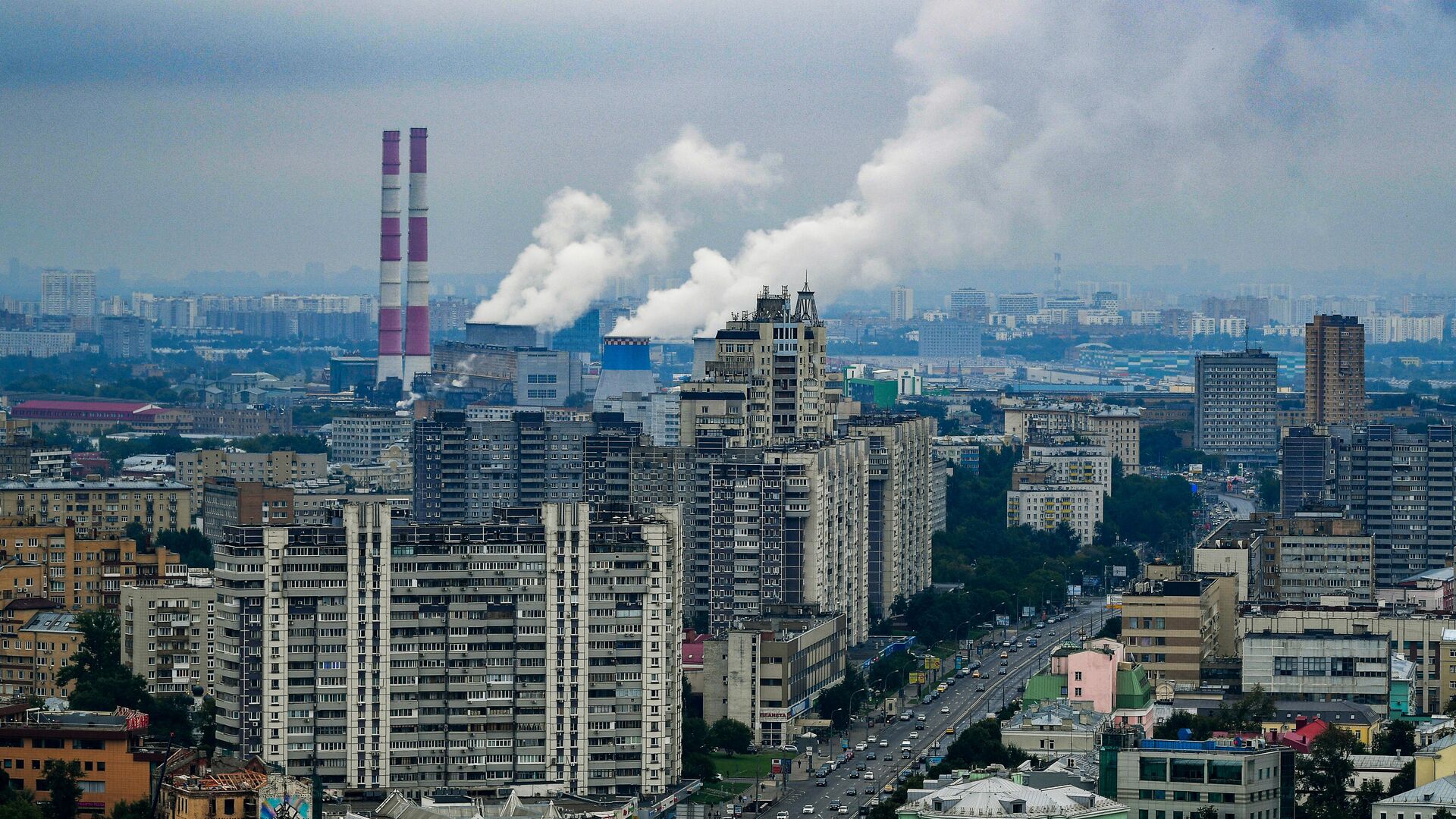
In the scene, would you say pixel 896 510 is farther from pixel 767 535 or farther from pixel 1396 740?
pixel 1396 740

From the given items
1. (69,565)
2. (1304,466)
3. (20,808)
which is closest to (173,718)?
(20,808)

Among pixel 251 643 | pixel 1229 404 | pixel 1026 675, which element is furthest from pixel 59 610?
pixel 1229 404

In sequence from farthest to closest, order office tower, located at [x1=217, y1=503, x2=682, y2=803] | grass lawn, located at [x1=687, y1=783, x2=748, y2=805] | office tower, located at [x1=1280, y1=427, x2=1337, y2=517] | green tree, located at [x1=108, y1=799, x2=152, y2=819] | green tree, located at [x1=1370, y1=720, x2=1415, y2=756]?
office tower, located at [x1=1280, y1=427, x2=1337, y2=517] < grass lawn, located at [x1=687, y1=783, x2=748, y2=805] < office tower, located at [x1=217, y1=503, x2=682, y2=803] < green tree, located at [x1=1370, y1=720, x2=1415, y2=756] < green tree, located at [x1=108, y1=799, x2=152, y2=819]

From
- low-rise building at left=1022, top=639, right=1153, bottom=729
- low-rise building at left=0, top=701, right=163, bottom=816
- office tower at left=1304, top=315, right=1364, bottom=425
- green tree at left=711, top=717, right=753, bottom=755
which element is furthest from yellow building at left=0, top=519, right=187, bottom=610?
office tower at left=1304, top=315, right=1364, bottom=425

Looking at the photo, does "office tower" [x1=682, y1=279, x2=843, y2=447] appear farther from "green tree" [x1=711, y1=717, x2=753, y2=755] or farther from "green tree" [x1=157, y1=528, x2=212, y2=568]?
"green tree" [x1=711, y1=717, x2=753, y2=755]

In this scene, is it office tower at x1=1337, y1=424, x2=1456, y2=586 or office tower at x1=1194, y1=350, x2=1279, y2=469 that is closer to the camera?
office tower at x1=1337, y1=424, x2=1456, y2=586

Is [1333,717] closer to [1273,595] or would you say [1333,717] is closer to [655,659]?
[655,659]

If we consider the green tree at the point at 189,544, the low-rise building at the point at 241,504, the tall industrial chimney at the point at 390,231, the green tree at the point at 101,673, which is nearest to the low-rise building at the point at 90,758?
the green tree at the point at 101,673
